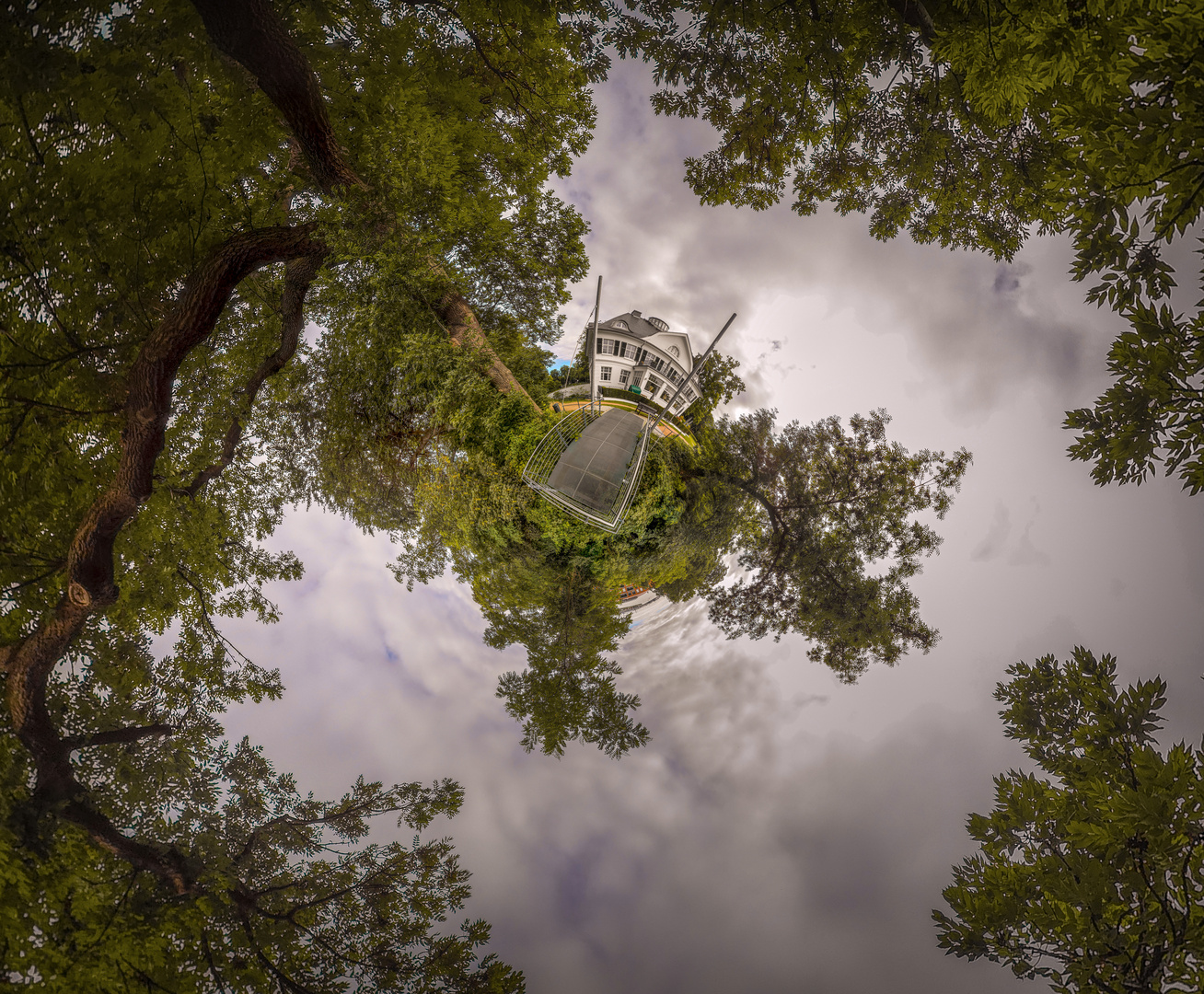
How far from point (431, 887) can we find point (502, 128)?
11535 millimetres

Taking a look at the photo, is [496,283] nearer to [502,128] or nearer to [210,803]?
[502,128]

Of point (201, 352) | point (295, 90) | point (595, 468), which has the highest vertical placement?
point (295, 90)

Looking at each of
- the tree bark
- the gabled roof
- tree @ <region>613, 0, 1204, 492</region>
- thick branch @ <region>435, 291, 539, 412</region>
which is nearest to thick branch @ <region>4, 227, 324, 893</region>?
the tree bark

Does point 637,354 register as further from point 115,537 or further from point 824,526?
point 115,537

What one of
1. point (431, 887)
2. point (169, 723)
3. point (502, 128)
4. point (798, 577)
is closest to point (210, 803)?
point (169, 723)

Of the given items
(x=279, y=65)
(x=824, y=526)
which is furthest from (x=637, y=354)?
(x=279, y=65)

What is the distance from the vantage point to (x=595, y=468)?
5.78 metres

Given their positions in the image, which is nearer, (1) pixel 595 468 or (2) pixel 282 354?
(1) pixel 595 468

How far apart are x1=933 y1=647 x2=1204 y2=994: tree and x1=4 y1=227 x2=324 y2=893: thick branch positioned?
903 cm

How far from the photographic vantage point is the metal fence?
5.87 meters

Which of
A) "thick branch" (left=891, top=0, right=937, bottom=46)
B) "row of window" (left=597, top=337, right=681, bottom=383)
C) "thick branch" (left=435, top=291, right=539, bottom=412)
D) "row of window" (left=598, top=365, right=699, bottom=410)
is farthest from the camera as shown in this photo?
"row of window" (left=597, top=337, right=681, bottom=383)

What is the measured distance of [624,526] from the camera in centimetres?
630

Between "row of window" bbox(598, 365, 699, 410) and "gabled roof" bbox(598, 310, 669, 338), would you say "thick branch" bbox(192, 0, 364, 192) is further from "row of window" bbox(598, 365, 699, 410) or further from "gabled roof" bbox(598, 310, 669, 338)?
"row of window" bbox(598, 365, 699, 410)

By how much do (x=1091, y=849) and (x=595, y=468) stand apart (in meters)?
5.63
